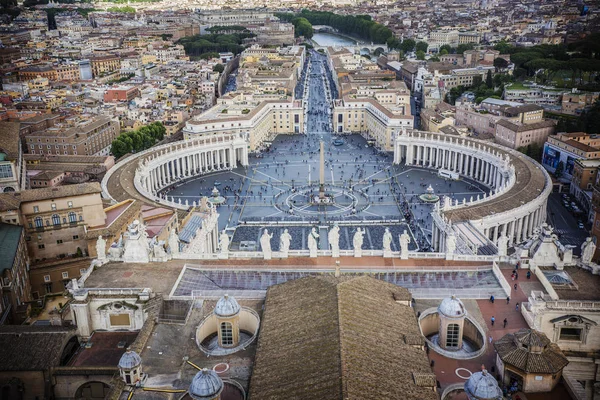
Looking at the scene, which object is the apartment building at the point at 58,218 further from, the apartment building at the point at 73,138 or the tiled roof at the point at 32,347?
the apartment building at the point at 73,138

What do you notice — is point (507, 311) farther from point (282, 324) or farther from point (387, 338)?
A: point (282, 324)

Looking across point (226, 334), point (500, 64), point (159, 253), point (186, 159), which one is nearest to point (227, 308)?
point (226, 334)

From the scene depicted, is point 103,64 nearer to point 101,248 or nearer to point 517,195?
point 517,195

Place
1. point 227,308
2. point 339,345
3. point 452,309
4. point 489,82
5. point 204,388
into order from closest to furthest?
point 204,388, point 339,345, point 452,309, point 227,308, point 489,82

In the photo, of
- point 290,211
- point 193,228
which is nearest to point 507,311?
point 193,228

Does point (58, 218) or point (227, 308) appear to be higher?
point (227, 308)

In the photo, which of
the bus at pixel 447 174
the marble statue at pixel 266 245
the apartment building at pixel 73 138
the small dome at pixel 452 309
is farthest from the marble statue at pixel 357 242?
the apartment building at pixel 73 138

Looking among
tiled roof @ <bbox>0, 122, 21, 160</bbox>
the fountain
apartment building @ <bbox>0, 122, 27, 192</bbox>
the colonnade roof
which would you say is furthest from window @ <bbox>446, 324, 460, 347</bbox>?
tiled roof @ <bbox>0, 122, 21, 160</bbox>

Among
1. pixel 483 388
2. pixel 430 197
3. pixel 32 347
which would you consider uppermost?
pixel 483 388
